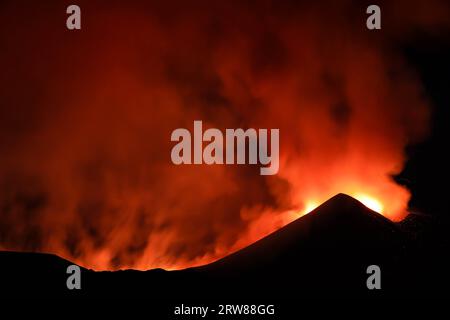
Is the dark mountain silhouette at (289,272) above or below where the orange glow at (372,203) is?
below

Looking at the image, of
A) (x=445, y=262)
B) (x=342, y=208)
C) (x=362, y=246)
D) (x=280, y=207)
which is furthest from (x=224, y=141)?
(x=445, y=262)

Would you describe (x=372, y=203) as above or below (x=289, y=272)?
above

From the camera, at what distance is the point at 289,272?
1384 cm

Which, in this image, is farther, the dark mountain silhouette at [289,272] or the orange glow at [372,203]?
the orange glow at [372,203]

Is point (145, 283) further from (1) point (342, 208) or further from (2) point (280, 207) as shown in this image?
(2) point (280, 207)

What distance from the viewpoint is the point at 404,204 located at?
18453mm

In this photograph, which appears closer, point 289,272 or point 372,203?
point 289,272

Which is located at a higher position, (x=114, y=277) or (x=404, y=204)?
(x=404, y=204)

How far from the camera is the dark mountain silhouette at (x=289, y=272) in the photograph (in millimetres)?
12852

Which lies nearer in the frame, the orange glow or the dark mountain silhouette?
the dark mountain silhouette

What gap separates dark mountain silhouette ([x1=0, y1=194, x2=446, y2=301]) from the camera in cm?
1285

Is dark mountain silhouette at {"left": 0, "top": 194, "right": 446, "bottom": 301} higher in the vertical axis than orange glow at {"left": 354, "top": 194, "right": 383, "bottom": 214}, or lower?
lower

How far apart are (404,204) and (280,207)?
4.36 metres
